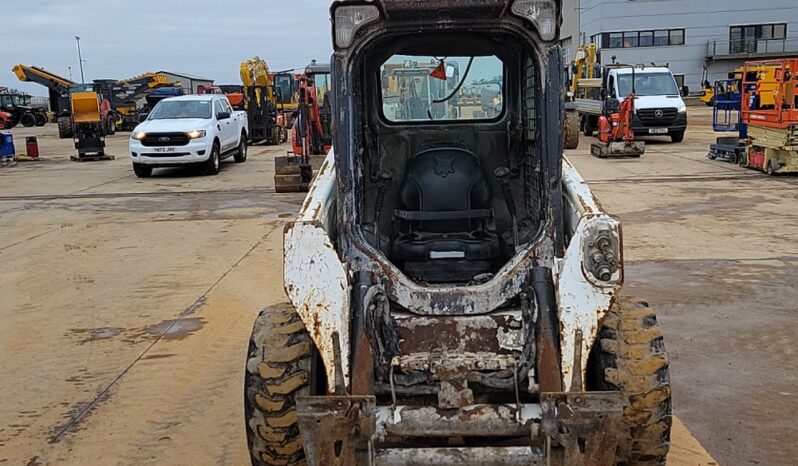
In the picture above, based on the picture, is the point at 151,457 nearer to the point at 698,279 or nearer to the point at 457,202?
the point at 457,202

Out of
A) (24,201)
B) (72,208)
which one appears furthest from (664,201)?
(24,201)

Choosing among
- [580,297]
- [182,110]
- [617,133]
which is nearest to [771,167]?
[617,133]

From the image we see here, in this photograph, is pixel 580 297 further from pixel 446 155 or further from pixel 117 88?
pixel 117 88

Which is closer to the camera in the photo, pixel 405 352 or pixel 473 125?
pixel 405 352

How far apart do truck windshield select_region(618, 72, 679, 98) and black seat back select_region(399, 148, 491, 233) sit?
756 inches

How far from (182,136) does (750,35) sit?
157 feet

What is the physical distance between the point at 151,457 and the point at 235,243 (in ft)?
19.6

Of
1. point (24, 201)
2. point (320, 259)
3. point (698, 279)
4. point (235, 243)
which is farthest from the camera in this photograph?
point (24, 201)

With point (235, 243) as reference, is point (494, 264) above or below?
above

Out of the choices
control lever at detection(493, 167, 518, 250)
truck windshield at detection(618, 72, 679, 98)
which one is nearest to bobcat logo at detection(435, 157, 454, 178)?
control lever at detection(493, 167, 518, 250)

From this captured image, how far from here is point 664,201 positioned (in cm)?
1266

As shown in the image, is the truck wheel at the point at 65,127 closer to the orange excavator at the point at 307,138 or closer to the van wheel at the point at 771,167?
the orange excavator at the point at 307,138

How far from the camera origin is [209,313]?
7.18 m

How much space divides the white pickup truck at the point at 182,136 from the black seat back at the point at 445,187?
44.8ft
